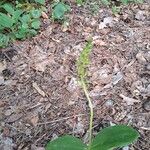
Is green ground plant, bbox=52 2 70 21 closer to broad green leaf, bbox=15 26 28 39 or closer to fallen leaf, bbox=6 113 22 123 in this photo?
broad green leaf, bbox=15 26 28 39

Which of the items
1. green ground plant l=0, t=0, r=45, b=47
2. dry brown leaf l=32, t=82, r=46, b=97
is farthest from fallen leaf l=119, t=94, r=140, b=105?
green ground plant l=0, t=0, r=45, b=47

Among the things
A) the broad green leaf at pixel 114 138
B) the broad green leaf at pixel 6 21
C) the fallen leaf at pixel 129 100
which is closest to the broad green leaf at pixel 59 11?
the broad green leaf at pixel 6 21

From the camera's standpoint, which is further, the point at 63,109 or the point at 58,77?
the point at 58,77

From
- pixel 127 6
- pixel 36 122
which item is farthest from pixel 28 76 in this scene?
pixel 127 6

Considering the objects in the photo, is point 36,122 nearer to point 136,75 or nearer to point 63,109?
point 63,109

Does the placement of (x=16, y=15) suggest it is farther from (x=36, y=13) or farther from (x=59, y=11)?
(x=59, y=11)
